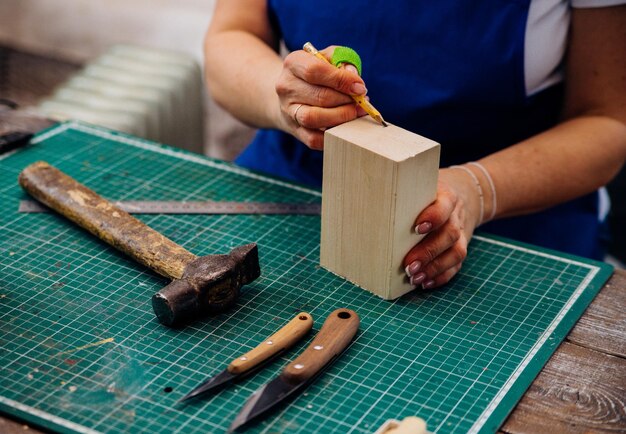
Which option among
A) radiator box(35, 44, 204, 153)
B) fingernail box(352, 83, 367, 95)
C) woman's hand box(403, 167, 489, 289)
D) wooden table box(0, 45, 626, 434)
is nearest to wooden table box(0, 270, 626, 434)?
wooden table box(0, 45, 626, 434)

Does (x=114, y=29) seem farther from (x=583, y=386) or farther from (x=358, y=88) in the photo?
(x=583, y=386)

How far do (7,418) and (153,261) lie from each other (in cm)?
34

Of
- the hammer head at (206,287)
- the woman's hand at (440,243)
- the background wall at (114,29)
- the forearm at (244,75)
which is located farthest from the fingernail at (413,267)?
the background wall at (114,29)

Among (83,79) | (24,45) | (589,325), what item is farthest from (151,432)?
(24,45)

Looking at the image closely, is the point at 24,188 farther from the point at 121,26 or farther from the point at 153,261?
the point at 121,26

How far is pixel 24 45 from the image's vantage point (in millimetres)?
3660

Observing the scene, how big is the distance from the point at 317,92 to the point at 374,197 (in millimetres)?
206

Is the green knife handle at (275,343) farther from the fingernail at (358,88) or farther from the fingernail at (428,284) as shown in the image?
the fingernail at (358,88)

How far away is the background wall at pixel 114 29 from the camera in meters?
3.32

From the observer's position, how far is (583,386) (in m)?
1.14

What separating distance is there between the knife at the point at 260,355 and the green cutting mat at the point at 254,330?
14 mm

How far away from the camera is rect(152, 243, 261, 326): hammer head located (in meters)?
1.19

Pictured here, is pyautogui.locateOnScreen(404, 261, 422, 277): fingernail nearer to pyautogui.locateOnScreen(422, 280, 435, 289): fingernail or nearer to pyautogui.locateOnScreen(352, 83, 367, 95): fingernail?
pyautogui.locateOnScreen(422, 280, 435, 289): fingernail

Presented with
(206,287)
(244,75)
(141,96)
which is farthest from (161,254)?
(141,96)
